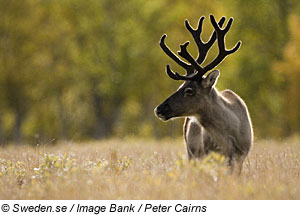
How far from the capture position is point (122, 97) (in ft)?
88.8

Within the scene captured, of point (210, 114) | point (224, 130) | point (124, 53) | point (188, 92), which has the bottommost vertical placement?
point (124, 53)

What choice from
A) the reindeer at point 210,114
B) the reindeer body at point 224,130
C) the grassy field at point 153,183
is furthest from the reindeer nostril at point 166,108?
the grassy field at point 153,183

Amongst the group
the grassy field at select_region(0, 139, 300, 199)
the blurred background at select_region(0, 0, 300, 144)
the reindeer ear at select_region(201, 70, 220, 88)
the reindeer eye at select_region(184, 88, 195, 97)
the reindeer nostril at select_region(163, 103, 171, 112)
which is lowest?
the blurred background at select_region(0, 0, 300, 144)

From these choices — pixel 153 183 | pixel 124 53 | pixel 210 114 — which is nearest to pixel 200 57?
pixel 210 114

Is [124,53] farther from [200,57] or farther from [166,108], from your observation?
[166,108]

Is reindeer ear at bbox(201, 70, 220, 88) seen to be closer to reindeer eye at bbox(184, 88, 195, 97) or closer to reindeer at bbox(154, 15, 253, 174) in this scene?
reindeer at bbox(154, 15, 253, 174)

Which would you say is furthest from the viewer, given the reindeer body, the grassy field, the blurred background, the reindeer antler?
the blurred background

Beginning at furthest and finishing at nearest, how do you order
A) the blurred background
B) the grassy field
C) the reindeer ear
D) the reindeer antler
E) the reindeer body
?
the blurred background
the reindeer antler
the reindeer ear
the reindeer body
the grassy field

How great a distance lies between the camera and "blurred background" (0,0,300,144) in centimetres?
2469

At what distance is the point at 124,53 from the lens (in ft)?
87.2

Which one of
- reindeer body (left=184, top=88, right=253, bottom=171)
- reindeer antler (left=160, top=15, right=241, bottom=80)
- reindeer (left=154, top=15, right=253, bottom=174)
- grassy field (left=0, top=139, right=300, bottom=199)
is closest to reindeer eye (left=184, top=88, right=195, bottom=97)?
reindeer (left=154, top=15, right=253, bottom=174)
